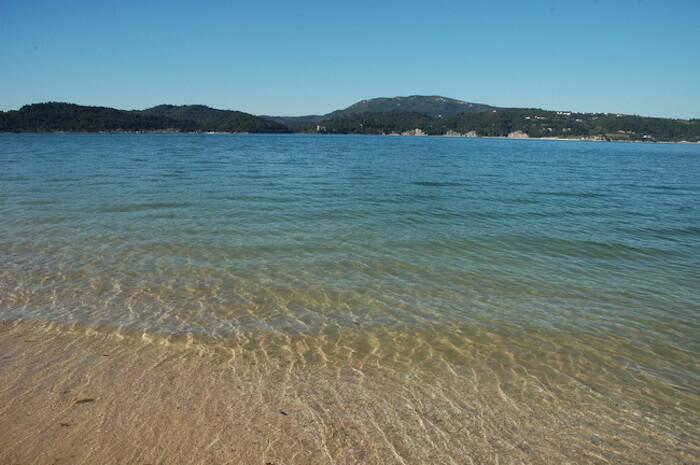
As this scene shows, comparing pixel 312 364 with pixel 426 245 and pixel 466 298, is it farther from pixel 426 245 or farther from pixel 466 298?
pixel 426 245

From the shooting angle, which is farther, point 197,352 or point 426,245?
point 426,245

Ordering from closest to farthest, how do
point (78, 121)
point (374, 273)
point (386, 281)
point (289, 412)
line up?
point (289, 412) → point (386, 281) → point (374, 273) → point (78, 121)

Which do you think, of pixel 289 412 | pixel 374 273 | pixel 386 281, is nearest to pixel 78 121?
pixel 374 273

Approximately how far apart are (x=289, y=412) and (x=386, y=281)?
4610 millimetres

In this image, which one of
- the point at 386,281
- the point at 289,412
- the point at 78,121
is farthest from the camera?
the point at 78,121

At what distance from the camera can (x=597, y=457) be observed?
13.0 feet

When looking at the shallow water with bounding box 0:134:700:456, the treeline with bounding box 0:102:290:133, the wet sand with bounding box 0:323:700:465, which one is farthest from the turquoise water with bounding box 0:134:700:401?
the treeline with bounding box 0:102:290:133

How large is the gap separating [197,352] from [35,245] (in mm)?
7499

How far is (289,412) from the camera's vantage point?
175 inches

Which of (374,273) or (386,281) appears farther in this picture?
(374,273)

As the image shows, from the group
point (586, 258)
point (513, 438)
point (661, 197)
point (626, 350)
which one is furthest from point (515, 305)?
point (661, 197)

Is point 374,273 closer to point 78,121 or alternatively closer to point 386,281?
point 386,281

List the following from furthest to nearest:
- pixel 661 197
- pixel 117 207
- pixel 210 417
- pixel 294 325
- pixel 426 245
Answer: pixel 661 197, pixel 117 207, pixel 426 245, pixel 294 325, pixel 210 417

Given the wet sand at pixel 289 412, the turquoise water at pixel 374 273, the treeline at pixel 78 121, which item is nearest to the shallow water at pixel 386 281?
the turquoise water at pixel 374 273
